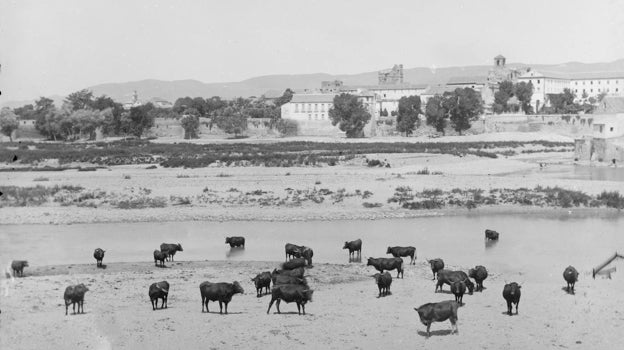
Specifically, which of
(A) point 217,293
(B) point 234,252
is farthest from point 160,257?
(A) point 217,293

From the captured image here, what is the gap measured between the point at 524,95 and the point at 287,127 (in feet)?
126

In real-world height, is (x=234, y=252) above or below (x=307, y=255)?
below

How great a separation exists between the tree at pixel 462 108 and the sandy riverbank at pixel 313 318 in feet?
285

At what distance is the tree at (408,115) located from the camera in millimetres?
105375

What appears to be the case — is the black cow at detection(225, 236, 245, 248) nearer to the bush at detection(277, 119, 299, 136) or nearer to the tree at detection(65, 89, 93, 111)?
the bush at detection(277, 119, 299, 136)

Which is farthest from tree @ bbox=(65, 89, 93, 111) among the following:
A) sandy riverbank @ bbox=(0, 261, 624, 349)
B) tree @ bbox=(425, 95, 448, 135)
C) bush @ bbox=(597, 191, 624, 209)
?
sandy riverbank @ bbox=(0, 261, 624, 349)

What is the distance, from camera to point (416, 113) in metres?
106

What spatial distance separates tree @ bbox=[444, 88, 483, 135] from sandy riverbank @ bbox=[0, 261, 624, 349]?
86.8 metres

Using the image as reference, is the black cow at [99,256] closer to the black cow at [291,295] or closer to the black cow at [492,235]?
the black cow at [291,295]

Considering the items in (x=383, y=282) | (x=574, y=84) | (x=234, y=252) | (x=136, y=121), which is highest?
(x=574, y=84)

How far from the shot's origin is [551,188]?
124 ft

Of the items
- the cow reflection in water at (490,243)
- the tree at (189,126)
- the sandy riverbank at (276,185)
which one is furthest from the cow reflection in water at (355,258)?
the tree at (189,126)

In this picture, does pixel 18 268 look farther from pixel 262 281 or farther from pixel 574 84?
pixel 574 84

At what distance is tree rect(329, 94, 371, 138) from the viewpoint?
4131 inches
